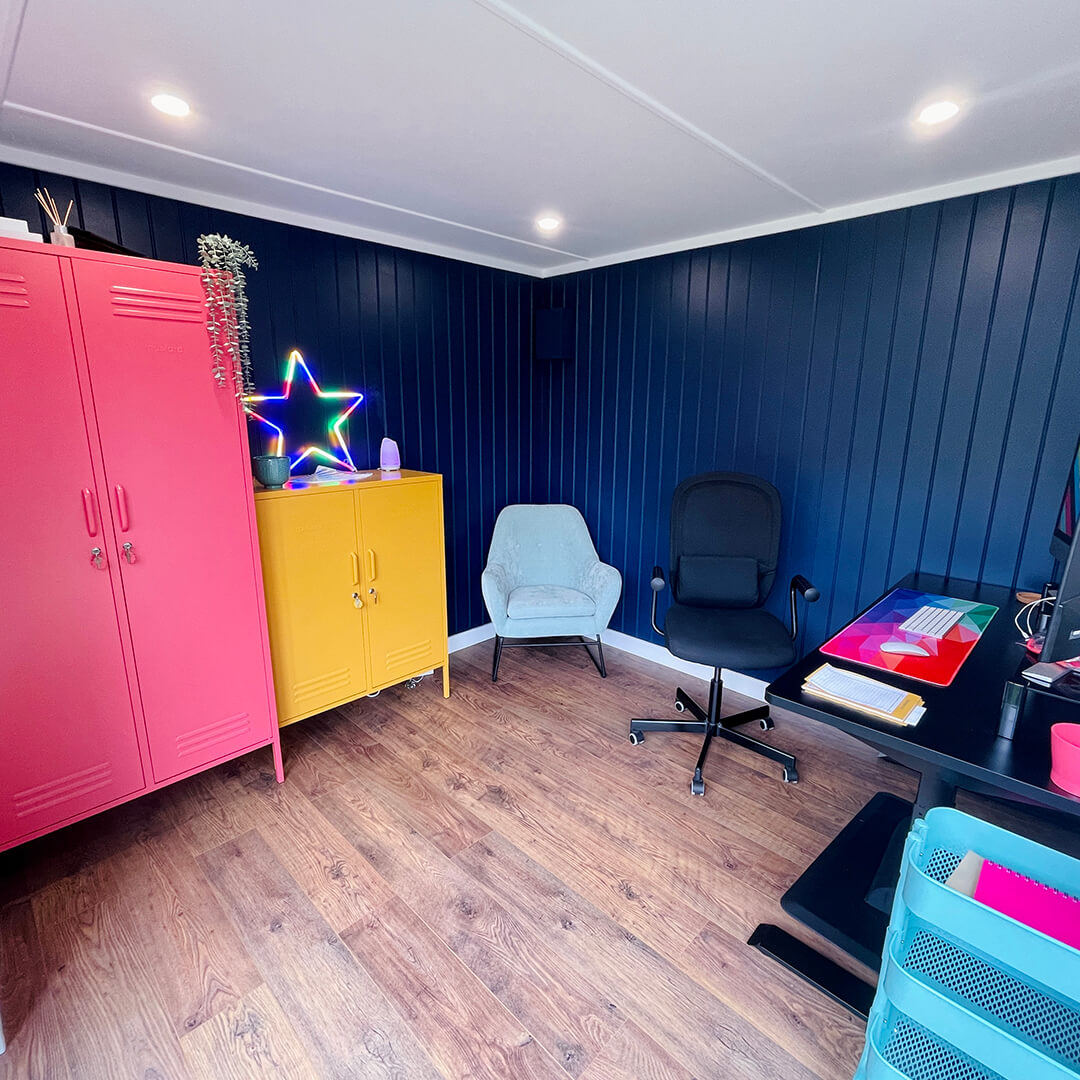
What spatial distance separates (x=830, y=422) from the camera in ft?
9.19

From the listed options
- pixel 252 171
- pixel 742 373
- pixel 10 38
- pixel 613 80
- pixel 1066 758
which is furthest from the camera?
pixel 742 373

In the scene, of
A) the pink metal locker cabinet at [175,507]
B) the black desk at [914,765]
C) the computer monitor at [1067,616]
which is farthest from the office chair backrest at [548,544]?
the computer monitor at [1067,616]

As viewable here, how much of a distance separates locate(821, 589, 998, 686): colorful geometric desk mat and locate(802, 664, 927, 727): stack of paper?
13 cm

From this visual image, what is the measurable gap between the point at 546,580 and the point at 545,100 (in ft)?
8.06

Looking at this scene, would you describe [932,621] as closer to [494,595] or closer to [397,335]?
[494,595]

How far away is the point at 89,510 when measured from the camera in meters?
1.85

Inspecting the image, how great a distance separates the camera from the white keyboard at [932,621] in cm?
185

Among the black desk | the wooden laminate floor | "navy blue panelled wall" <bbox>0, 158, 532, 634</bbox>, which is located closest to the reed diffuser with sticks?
"navy blue panelled wall" <bbox>0, 158, 532, 634</bbox>

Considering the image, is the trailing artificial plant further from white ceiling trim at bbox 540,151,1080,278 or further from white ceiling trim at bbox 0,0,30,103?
white ceiling trim at bbox 540,151,1080,278

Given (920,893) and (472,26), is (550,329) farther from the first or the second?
(920,893)

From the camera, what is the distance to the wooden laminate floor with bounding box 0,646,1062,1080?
1.44 metres

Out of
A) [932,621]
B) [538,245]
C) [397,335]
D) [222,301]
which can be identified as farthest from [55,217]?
[932,621]

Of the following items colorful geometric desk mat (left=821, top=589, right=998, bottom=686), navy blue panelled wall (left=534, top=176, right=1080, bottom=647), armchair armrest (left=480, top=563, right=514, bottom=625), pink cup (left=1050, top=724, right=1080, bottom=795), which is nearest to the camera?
pink cup (left=1050, top=724, right=1080, bottom=795)

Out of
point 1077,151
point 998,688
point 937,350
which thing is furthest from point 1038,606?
point 1077,151
